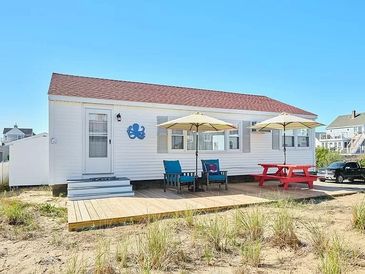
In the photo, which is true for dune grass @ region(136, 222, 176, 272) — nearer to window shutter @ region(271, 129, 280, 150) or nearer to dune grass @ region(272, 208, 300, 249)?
dune grass @ region(272, 208, 300, 249)

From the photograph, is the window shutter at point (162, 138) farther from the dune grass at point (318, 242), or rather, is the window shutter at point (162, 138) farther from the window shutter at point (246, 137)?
the dune grass at point (318, 242)

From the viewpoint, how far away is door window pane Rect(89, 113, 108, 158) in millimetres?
9375

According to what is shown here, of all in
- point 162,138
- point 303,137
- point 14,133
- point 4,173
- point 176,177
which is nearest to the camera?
point 176,177

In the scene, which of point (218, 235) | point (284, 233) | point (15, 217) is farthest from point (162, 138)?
point (284, 233)

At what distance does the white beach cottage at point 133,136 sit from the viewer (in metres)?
8.85

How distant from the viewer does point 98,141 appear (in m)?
9.48

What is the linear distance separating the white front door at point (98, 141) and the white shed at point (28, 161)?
4000 millimetres

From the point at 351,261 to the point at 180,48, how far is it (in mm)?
12888

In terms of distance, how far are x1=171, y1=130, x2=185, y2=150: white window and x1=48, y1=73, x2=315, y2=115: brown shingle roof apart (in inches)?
45.6

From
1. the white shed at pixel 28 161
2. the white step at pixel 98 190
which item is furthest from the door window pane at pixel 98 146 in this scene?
the white shed at pixel 28 161

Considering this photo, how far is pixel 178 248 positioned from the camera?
3.72 metres

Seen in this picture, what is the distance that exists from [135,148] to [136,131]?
2.06ft

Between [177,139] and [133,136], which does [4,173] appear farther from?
[177,139]

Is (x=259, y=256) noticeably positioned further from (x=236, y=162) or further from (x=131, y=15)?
(x=131, y=15)
